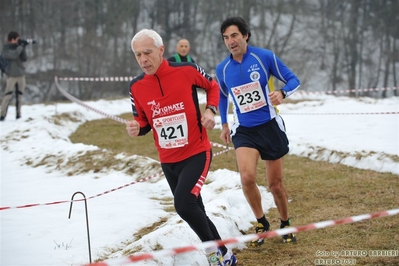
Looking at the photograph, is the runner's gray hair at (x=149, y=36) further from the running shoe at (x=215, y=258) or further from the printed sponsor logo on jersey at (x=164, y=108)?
the running shoe at (x=215, y=258)

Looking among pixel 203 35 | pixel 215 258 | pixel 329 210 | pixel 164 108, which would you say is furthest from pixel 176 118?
pixel 203 35

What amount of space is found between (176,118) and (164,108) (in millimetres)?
127

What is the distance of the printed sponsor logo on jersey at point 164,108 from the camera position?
14.3 ft

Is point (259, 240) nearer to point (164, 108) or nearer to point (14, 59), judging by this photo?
point (164, 108)

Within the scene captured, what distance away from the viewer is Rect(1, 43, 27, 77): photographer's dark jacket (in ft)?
46.9

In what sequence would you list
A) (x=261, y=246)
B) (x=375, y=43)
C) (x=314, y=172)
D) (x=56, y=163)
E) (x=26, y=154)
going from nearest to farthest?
(x=261, y=246) < (x=314, y=172) < (x=56, y=163) < (x=26, y=154) < (x=375, y=43)

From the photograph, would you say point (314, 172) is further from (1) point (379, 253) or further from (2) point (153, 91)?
(2) point (153, 91)

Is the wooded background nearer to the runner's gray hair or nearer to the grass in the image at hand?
the grass

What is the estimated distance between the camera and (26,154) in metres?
12.0

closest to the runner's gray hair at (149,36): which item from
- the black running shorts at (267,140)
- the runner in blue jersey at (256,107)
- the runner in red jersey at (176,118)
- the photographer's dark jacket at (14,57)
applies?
the runner in red jersey at (176,118)

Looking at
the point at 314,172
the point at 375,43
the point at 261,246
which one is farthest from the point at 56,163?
the point at 375,43

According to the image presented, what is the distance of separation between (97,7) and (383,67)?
22454mm

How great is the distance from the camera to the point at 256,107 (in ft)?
17.3

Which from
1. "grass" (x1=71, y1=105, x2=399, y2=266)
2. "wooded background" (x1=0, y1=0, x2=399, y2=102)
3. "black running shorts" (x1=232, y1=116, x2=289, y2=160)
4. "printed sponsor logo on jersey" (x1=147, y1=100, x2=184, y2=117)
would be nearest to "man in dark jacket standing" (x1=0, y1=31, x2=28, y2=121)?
"grass" (x1=71, y1=105, x2=399, y2=266)
